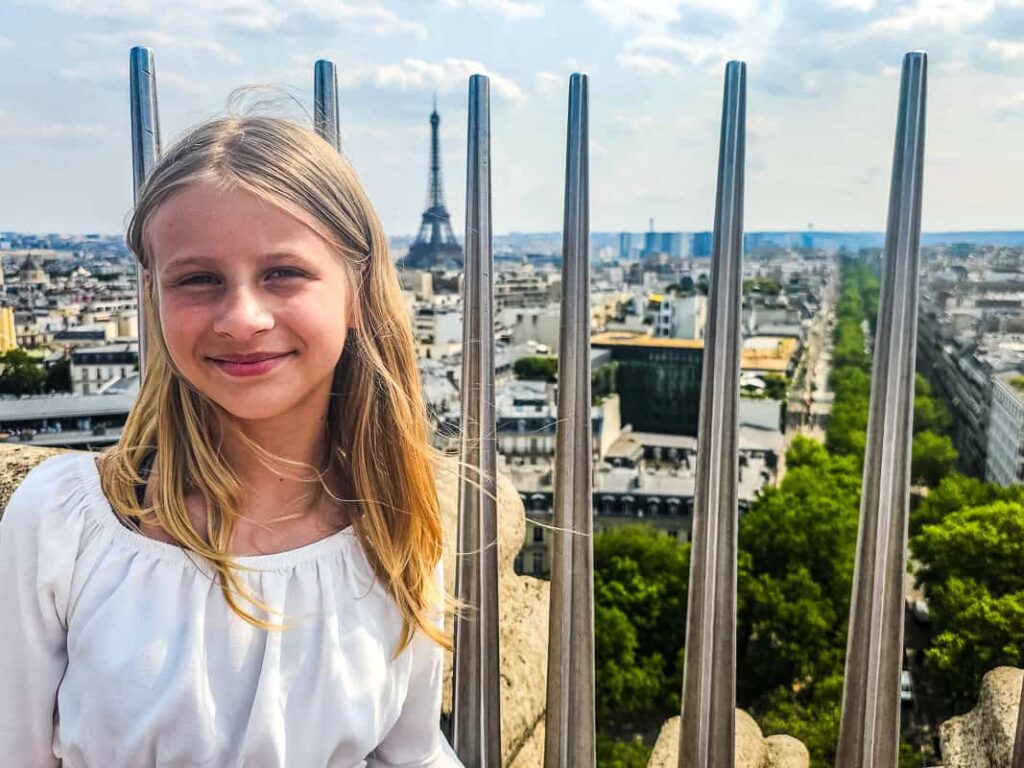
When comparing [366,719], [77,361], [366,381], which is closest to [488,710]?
[366,719]

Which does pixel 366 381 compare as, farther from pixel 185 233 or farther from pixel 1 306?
pixel 1 306

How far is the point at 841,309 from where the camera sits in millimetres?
9180

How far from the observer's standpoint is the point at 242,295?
923 mm

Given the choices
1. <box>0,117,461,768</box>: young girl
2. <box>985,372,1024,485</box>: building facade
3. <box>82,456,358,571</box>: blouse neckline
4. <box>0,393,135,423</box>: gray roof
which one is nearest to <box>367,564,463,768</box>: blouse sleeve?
<box>0,117,461,768</box>: young girl

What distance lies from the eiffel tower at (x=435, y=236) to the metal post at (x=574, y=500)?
27 cm

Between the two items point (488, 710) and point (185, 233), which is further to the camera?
point (488, 710)

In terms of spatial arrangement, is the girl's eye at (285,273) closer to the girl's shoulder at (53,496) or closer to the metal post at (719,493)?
the girl's shoulder at (53,496)

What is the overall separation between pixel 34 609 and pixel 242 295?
0.37 meters

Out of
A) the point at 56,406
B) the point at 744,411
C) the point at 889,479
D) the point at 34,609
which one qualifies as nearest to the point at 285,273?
the point at 34,609

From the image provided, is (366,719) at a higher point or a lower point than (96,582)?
lower

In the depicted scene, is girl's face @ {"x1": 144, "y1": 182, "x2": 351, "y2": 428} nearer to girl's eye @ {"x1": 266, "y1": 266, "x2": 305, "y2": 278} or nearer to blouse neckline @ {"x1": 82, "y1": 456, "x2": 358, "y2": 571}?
girl's eye @ {"x1": 266, "y1": 266, "x2": 305, "y2": 278}

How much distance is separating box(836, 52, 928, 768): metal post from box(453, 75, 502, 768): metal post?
74 centimetres

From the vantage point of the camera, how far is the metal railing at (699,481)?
5.78ft

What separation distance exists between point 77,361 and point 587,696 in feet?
7.87
